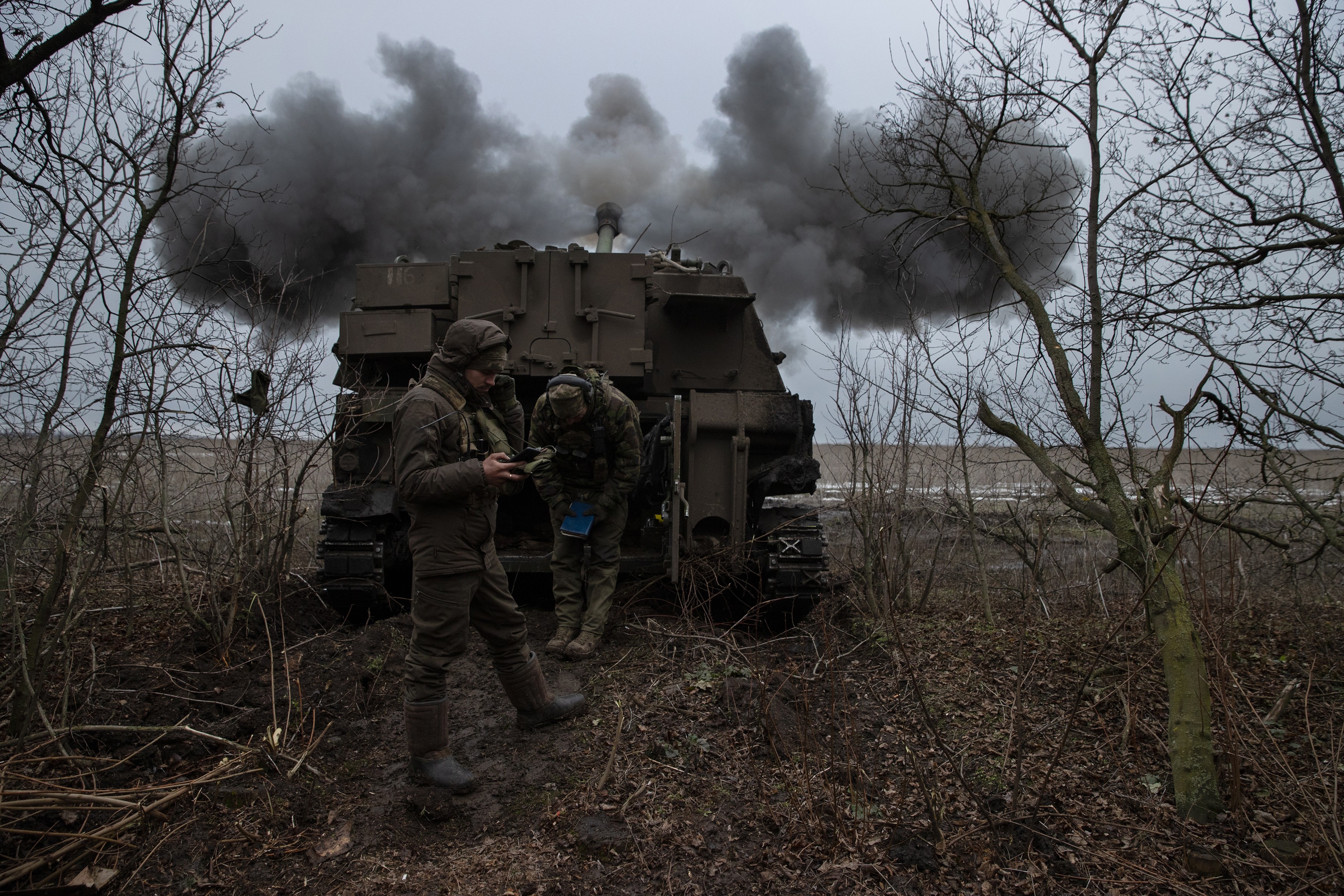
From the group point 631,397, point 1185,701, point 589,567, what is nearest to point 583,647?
point 589,567

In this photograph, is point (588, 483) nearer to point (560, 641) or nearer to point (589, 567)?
point (589, 567)

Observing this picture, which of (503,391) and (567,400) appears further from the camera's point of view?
(567,400)

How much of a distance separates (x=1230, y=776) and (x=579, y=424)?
369 centimetres

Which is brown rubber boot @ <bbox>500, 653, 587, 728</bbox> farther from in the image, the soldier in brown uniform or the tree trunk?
the tree trunk

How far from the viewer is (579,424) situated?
5328 mm

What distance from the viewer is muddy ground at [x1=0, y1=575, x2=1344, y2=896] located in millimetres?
3096

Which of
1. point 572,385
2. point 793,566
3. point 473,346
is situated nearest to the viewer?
point 473,346

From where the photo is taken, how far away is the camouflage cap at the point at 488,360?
12.4 ft

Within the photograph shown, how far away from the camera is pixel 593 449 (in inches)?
210

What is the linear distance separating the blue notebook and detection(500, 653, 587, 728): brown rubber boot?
4.28ft

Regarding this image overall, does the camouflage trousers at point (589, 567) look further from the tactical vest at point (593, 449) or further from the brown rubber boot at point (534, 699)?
the brown rubber boot at point (534, 699)

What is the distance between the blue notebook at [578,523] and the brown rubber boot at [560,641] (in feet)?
1.98

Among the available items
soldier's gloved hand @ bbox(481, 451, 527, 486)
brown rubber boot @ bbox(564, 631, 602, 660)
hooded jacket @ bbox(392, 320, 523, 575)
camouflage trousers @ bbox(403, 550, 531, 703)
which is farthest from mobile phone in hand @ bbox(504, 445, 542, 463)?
brown rubber boot @ bbox(564, 631, 602, 660)

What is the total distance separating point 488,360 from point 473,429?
316 millimetres
